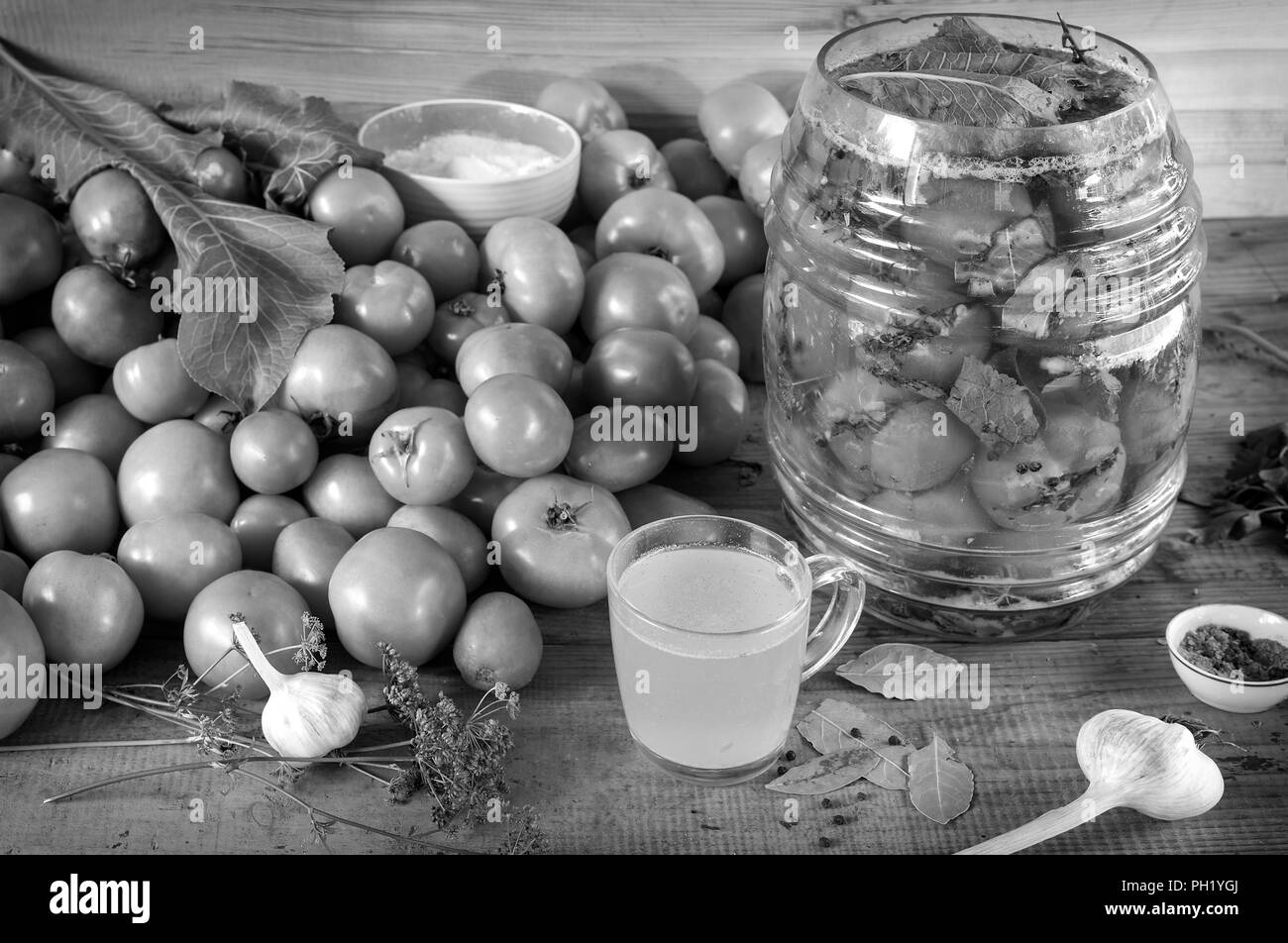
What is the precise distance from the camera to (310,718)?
80cm

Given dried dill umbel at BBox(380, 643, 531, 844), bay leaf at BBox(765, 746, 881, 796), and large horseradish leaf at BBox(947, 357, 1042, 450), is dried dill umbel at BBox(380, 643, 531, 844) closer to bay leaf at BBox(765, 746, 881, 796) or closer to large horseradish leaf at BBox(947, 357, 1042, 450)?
bay leaf at BBox(765, 746, 881, 796)

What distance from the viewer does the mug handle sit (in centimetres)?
84

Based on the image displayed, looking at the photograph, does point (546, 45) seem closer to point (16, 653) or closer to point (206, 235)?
point (206, 235)

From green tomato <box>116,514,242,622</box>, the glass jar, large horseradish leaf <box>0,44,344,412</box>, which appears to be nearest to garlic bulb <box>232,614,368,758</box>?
green tomato <box>116,514,242,622</box>

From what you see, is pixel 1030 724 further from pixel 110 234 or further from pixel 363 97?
pixel 363 97

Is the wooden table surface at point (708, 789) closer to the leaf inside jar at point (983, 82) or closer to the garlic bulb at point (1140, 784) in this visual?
the garlic bulb at point (1140, 784)

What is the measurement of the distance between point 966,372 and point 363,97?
2.90ft

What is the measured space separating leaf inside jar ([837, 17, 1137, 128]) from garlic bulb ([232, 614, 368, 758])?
1.78 ft

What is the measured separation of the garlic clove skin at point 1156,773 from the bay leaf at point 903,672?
13 cm

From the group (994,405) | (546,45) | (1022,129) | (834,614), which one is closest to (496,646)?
(834,614)

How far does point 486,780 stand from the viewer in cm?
78

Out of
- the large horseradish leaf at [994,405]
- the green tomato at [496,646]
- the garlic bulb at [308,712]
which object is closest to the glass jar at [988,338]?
the large horseradish leaf at [994,405]

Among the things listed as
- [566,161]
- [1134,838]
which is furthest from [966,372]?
[566,161]

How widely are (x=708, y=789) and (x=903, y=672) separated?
0.60 feet
